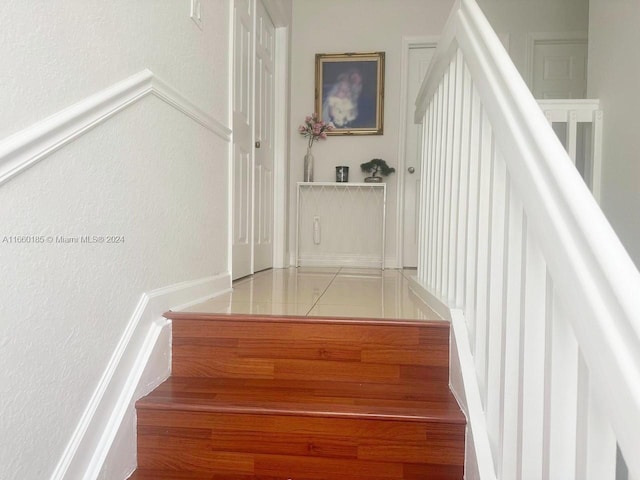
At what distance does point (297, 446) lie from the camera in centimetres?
114

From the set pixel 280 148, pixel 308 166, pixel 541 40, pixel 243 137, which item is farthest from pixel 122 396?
pixel 541 40

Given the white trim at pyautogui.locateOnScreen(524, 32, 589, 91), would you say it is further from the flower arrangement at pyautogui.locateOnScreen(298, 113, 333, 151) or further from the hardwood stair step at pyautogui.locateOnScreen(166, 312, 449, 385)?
the hardwood stair step at pyautogui.locateOnScreen(166, 312, 449, 385)

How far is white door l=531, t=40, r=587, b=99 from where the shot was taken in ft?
12.7

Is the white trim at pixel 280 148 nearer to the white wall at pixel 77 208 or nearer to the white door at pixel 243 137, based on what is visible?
the white door at pixel 243 137

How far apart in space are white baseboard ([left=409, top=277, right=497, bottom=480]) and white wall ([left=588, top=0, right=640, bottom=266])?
143 centimetres

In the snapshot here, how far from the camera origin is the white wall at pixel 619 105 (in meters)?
2.12

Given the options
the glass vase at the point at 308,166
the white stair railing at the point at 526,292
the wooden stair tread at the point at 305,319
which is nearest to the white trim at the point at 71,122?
the wooden stair tread at the point at 305,319

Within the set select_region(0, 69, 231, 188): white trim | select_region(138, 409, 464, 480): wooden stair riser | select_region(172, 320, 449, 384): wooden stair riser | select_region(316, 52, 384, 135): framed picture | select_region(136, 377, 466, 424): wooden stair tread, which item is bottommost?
select_region(138, 409, 464, 480): wooden stair riser

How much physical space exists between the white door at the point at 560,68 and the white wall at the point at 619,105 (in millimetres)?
1469

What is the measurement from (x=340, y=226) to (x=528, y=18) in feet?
8.32

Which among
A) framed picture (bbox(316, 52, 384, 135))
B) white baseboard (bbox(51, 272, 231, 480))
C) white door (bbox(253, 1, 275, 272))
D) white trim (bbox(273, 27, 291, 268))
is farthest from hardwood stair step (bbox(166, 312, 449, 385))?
framed picture (bbox(316, 52, 384, 135))

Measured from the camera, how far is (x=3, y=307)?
803 millimetres

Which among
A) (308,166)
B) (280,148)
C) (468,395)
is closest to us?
(468,395)

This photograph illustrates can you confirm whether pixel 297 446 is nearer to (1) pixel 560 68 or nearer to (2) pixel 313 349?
(2) pixel 313 349
